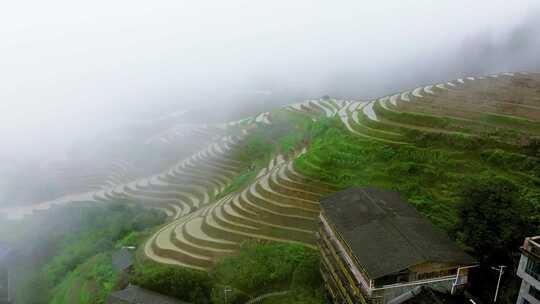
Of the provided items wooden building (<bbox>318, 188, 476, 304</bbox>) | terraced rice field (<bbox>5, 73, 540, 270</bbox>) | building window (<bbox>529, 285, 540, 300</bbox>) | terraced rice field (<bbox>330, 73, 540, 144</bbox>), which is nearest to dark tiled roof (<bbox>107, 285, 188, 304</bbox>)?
terraced rice field (<bbox>5, 73, 540, 270</bbox>)

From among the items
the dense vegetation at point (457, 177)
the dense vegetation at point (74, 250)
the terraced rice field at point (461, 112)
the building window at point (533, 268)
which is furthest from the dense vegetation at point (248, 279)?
the terraced rice field at point (461, 112)

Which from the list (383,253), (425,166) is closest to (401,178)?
(425,166)

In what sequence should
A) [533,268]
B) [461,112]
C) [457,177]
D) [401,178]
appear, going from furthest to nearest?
[461,112]
[401,178]
[457,177]
[533,268]

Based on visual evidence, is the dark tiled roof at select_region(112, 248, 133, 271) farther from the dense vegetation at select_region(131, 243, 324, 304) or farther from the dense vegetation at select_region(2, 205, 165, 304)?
the dense vegetation at select_region(131, 243, 324, 304)

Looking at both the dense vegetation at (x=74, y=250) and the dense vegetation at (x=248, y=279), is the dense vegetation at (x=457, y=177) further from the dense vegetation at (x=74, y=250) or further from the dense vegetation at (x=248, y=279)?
the dense vegetation at (x=74, y=250)

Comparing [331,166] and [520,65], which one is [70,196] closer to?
[331,166]

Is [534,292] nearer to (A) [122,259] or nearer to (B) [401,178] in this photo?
(B) [401,178]
